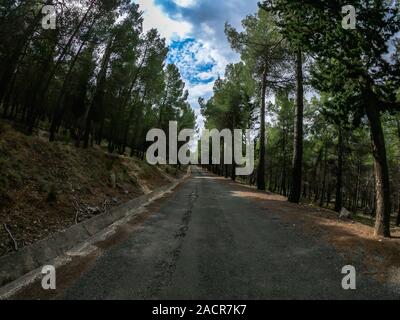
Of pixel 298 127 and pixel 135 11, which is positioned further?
pixel 135 11

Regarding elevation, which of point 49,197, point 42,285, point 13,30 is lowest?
point 42,285

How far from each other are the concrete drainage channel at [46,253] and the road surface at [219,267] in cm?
94

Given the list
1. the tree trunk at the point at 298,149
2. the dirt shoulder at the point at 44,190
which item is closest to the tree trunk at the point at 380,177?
the tree trunk at the point at 298,149

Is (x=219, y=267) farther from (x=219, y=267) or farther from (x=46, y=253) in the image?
(x=46, y=253)

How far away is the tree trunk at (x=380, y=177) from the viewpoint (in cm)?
877

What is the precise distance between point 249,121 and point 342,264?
33.1 m

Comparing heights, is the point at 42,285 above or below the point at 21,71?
below

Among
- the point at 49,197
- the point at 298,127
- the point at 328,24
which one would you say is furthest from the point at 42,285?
the point at 298,127

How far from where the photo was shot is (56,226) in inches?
322

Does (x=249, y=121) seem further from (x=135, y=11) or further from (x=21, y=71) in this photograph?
(x=21, y=71)

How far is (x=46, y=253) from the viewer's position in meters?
6.77

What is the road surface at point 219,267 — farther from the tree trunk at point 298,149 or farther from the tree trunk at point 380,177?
the tree trunk at point 298,149

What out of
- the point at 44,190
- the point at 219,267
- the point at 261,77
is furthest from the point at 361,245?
the point at 261,77

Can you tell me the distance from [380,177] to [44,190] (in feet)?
35.1
